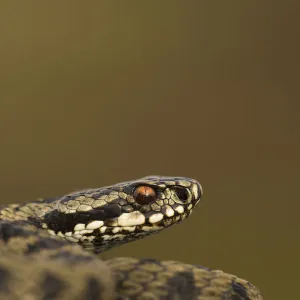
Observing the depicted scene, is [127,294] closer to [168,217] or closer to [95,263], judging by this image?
[95,263]

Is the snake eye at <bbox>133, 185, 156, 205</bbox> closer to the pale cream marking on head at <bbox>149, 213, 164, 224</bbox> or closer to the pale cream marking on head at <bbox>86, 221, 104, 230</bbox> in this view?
the pale cream marking on head at <bbox>149, 213, 164, 224</bbox>

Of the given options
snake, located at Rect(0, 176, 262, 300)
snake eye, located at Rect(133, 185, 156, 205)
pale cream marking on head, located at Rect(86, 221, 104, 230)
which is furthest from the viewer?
snake eye, located at Rect(133, 185, 156, 205)

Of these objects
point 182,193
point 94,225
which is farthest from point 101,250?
point 182,193

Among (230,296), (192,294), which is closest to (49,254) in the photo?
(192,294)

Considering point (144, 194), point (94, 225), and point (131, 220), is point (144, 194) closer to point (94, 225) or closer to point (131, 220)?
point (131, 220)

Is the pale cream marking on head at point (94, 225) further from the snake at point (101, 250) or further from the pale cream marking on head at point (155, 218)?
the pale cream marking on head at point (155, 218)

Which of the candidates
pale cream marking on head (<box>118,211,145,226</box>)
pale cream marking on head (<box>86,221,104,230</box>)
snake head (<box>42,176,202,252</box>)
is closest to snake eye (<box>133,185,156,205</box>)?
snake head (<box>42,176,202,252</box>)

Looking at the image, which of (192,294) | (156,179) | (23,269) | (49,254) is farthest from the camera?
(156,179)

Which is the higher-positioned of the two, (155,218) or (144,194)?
(144,194)
